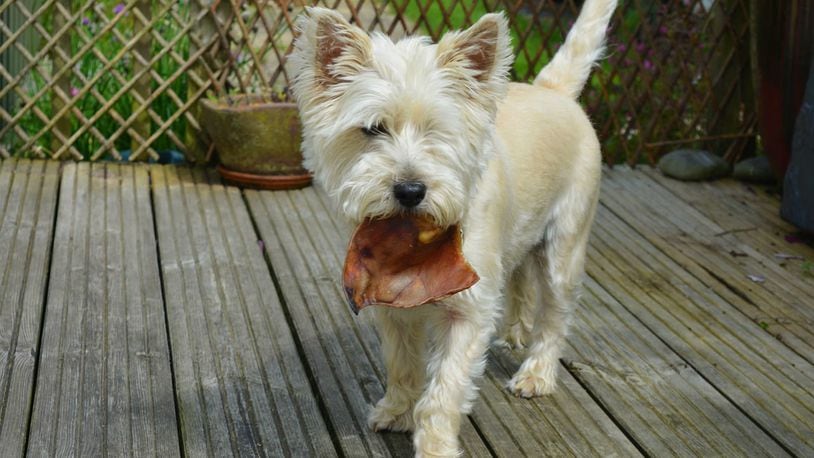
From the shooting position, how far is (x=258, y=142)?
5.21 meters

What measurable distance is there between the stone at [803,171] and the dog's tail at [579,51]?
1.64 metres

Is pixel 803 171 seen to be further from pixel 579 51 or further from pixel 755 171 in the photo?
pixel 579 51

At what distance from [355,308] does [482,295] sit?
1.16 feet

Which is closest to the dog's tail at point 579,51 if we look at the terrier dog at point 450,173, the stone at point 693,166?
the terrier dog at point 450,173

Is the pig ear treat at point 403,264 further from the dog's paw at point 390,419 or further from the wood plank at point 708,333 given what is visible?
the wood plank at point 708,333

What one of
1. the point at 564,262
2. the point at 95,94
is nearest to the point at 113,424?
the point at 564,262

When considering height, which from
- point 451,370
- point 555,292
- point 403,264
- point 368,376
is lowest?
point 368,376

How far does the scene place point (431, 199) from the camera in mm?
2531

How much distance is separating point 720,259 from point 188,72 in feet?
9.16

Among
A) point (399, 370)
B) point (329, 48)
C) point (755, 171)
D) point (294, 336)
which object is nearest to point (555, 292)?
point (399, 370)

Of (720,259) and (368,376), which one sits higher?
(368,376)

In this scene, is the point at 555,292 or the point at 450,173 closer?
the point at 450,173

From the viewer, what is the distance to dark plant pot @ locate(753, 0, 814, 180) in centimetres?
512

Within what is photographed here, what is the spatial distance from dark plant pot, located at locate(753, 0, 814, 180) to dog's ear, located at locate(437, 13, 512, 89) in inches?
115
